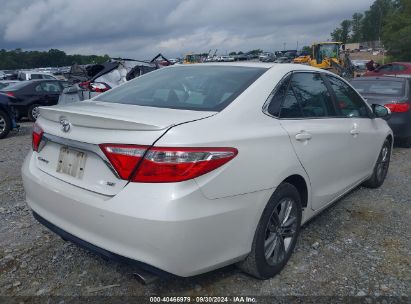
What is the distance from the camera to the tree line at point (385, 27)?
4616 centimetres

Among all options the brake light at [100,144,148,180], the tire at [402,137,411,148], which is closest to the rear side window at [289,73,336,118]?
the brake light at [100,144,148,180]

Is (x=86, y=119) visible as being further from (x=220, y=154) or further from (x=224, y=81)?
(x=224, y=81)

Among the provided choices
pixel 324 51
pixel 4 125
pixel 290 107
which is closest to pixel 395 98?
pixel 290 107

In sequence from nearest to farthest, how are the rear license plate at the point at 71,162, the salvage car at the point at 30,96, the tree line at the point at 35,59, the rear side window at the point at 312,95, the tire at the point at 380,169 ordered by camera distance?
the rear license plate at the point at 71,162 < the rear side window at the point at 312,95 < the tire at the point at 380,169 < the salvage car at the point at 30,96 < the tree line at the point at 35,59

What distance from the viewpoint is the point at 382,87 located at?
7.55m

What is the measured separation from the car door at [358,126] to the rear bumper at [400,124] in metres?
2.78

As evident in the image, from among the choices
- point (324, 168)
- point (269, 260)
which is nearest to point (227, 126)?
point (269, 260)

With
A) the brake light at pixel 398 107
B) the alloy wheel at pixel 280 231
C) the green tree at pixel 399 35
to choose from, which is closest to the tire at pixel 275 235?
the alloy wheel at pixel 280 231

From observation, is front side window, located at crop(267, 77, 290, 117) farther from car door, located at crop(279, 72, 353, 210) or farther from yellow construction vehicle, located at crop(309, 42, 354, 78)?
yellow construction vehicle, located at crop(309, 42, 354, 78)

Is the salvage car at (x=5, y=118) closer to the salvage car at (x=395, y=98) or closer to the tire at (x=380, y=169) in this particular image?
the salvage car at (x=395, y=98)

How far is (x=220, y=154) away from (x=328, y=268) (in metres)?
1.48

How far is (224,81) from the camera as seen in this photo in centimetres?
302

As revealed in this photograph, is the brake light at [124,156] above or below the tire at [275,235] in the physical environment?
above

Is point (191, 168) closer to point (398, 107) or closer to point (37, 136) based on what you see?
point (37, 136)
